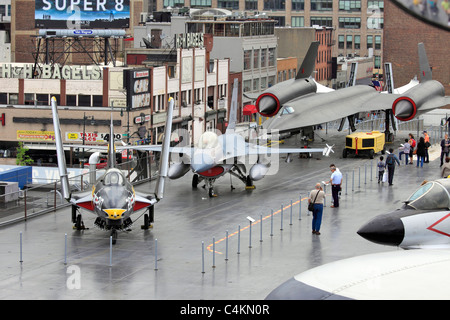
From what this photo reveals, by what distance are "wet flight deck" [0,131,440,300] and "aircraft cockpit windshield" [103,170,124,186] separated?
6.43 feet

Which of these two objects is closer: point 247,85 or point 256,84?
point 247,85

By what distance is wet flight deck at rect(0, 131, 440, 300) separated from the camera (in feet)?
75.4

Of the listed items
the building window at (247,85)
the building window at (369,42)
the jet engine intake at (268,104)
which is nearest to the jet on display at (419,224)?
the jet engine intake at (268,104)

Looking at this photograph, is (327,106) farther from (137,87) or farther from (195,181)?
(195,181)

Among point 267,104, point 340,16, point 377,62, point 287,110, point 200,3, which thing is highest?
point 200,3

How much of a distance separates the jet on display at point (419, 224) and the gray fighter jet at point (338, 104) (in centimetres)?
2647

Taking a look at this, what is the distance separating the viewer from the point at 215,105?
73.4m

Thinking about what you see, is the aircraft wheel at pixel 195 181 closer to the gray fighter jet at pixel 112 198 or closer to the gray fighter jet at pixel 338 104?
the gray fighter jet at pixel 112 198

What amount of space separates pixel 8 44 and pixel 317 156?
55.8 meters

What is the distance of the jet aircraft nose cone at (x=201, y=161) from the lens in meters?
35.8

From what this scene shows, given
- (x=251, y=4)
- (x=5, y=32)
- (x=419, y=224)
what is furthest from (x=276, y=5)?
(x=419, y=224)

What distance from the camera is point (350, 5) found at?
139 metres

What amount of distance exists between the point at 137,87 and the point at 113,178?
33.3 m

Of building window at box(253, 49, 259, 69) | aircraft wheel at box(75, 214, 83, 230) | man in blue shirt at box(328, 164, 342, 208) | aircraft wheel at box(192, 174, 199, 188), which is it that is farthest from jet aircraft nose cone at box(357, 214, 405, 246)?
building window at box(253, 49, 259, 69)
